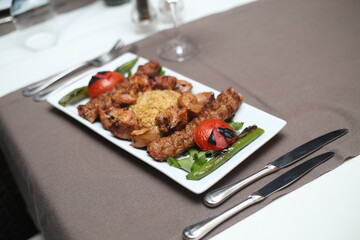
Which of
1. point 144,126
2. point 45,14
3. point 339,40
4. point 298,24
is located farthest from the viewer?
point 45,14

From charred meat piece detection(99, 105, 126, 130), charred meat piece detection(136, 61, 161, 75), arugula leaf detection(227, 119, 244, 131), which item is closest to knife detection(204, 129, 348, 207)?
arugula leaf detection(227, 119, 244, 131)

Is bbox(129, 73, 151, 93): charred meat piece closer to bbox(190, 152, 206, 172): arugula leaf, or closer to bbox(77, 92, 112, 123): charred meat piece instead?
bbox(77, 92, 112, 123): charred meat piece

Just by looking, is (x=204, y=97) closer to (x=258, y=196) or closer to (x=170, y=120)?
(x=170, y=120)

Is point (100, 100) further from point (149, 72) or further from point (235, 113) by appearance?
point (235, 113)

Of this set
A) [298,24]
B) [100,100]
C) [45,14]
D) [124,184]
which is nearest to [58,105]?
[100,100]

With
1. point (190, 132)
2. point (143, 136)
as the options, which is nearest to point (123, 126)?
point (143, 136)
